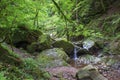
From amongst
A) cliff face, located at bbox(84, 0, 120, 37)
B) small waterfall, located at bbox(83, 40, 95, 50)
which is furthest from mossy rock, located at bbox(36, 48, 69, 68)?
cliff face, located at bbox(84, 0, 120, 37)

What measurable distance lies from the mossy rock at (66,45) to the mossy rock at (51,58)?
1718 millimetres

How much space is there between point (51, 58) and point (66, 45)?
300cm

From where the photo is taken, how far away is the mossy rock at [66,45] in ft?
56.8

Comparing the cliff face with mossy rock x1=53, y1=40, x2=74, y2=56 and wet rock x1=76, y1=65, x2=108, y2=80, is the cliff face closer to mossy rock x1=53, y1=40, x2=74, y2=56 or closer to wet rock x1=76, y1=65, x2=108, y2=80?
mossy rock x1=53, y1=40, x2=74, y2=56

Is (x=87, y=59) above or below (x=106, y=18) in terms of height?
below

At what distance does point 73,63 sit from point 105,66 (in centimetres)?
232

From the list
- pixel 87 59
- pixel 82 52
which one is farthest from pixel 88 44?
pixel 87 59

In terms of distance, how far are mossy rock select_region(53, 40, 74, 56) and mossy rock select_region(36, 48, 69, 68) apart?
5.64 ft

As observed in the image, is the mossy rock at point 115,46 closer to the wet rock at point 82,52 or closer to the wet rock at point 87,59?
the wet rock at point 87,59

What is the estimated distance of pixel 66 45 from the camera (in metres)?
17.3

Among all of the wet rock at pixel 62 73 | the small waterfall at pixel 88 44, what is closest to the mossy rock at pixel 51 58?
the wet rock at pixel 62 73

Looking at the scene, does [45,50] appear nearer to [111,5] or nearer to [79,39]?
[79,39]

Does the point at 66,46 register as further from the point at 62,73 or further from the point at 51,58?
the point at 62,73

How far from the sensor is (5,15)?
866 centimetres
